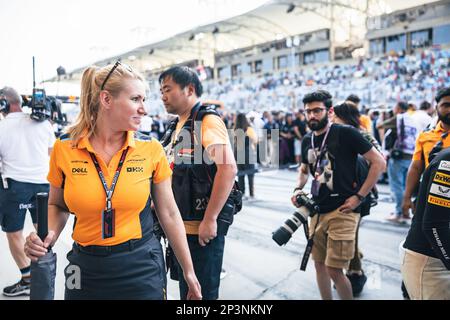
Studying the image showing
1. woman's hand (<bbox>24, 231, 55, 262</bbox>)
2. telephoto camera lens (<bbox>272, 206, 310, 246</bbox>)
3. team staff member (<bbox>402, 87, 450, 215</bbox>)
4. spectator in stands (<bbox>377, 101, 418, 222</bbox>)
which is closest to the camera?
woman's hand (<bbox>24, 231, 55, 262</bbox>)

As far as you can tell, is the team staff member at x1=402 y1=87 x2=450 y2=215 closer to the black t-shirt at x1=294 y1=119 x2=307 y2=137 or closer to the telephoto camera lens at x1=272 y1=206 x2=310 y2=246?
the telephoto camera lens at x1=272 y1=206 x2=310 y2=246

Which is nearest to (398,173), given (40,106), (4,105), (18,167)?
(40,106)

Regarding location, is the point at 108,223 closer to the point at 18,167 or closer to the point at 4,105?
the point at 18,167

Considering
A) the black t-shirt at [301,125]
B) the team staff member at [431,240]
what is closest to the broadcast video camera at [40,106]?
the team staff member at [431,240]

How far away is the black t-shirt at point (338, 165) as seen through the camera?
2709 millimetres

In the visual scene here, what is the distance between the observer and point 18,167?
313 centimetres

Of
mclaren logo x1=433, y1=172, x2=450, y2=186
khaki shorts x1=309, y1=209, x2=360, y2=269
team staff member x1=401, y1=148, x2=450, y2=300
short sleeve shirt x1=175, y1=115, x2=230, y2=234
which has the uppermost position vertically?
short sleeve shirt x1=175, y1=115, x2=230, y2=234

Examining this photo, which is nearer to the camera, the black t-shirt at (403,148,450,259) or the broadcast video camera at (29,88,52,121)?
the black t-shirt at (403,148,450,259)

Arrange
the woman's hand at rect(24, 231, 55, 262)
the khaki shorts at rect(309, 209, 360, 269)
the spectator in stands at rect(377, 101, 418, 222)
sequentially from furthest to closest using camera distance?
1. the spectator in stands at rect(377, 101, 418, 222)
2. the khaki shorts at rect(309, 209, 360, 269)
3. the woman's hand at rect(24, 231, 55, 262)

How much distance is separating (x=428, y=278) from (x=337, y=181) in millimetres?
1078

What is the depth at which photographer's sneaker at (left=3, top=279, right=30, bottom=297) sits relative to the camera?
318cm

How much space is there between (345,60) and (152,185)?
830 inches

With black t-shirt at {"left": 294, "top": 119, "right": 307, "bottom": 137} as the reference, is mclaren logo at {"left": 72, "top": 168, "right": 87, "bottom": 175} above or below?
below

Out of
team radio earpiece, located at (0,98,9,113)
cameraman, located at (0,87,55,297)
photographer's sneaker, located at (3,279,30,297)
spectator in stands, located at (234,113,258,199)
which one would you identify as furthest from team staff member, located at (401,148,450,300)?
spectator in stands, located at (234,113,258,199)
